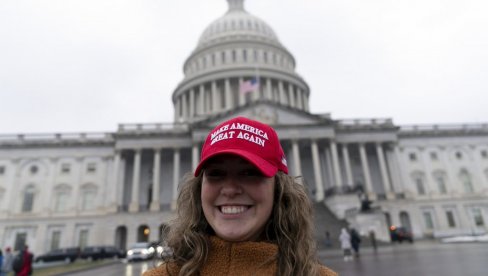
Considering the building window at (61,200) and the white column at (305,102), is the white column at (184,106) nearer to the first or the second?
the white column at (305,102)

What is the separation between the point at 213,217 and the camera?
7.27 feet

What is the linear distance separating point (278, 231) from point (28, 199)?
2176 inches

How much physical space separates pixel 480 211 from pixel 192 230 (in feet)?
204

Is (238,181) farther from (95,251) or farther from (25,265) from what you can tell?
(95,251)

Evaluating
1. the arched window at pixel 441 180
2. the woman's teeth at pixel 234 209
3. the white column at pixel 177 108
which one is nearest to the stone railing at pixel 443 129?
the arched window at pixel 441 180

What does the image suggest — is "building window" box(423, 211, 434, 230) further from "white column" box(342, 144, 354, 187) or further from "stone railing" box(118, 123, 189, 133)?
"stone railing" box(118, 123, 189, 133)

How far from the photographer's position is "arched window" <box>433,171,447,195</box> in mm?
52428

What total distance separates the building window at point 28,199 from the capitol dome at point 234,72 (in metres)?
26.5

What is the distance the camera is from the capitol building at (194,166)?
45031mm

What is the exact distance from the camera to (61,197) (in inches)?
1887

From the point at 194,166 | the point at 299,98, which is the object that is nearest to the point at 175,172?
the point at 194,166

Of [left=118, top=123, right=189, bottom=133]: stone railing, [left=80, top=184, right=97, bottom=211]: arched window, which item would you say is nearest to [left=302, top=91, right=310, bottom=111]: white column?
[left=118, top=123, right=189, bottom=133]: stone railing

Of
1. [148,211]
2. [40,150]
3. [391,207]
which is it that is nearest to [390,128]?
[391,207]

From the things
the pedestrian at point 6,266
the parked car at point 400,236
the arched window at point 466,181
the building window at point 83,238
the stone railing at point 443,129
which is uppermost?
the stone railing at point 443,129
